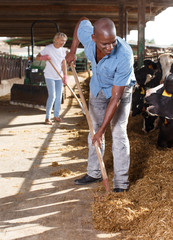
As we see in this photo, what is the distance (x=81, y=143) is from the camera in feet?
17.4

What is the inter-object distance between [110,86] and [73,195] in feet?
3.78

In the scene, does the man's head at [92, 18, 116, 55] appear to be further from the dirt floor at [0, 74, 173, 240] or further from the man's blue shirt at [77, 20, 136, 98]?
the dirt floor at [0, 74, 173, 240]

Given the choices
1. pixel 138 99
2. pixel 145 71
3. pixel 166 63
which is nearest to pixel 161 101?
pixel 166 63

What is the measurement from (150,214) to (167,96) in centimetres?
120

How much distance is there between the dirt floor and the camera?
2596 mm

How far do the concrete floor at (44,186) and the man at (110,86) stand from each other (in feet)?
1.25

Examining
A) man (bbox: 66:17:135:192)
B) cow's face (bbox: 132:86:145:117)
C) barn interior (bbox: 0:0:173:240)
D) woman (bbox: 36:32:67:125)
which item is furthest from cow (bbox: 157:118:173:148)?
woman (bbox: 36:32:67:125)

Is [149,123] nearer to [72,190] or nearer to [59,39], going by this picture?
[59,39]

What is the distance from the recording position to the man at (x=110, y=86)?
2664 millimetres

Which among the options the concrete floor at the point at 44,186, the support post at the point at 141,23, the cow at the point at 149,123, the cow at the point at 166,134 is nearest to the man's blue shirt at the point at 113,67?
the concrete floor at the point at 44,186

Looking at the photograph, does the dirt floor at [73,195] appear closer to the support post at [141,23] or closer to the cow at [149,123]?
the cow at [149,123]

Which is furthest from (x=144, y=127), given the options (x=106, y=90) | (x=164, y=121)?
(x=106, y=90)

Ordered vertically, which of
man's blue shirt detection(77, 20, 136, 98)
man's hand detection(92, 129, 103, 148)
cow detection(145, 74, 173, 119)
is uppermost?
man's blue shirt detection(77, 20, 136, 98)

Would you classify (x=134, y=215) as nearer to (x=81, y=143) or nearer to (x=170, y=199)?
(x=170, y=199)
